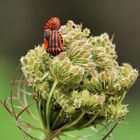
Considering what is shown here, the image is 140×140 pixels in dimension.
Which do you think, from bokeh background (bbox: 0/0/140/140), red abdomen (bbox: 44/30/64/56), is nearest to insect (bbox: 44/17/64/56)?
red abdomen (bbox: 44/30/64/56)

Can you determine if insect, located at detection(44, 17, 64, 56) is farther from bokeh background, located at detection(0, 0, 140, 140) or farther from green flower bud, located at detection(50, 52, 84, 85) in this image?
bokeh background, located at detection(0, 0, 140, 140)

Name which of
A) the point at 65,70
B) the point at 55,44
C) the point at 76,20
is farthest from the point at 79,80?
the point at 76,20

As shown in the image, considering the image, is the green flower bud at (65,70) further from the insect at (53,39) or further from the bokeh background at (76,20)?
the bokeh background at (76,20)

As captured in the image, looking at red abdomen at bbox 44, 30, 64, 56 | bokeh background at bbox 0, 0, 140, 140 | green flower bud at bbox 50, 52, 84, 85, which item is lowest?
green flower bud at bbox 50, 52, 84, 85

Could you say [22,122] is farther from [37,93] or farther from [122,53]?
[122,53]

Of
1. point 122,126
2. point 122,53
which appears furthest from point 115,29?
point 122,126

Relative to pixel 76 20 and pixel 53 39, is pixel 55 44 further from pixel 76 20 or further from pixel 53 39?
pixel 76 20
